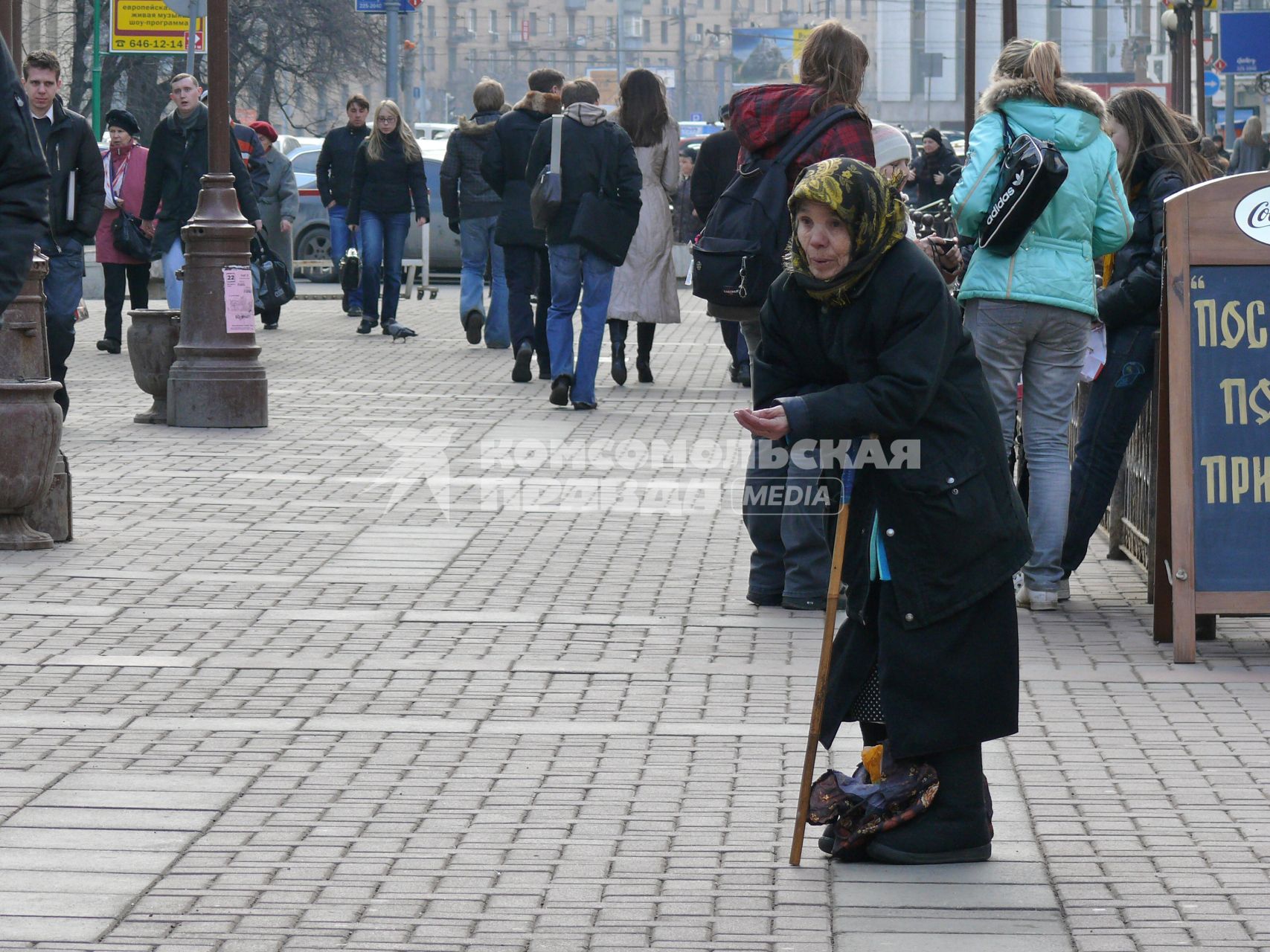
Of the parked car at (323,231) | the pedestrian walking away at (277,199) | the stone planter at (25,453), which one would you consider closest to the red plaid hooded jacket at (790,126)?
the stone planter at (25,453)

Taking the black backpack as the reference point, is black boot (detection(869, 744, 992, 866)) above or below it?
below

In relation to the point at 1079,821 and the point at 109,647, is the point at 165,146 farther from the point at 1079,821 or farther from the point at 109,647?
the point at 1079,821

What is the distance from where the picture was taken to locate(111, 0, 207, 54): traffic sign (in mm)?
28109

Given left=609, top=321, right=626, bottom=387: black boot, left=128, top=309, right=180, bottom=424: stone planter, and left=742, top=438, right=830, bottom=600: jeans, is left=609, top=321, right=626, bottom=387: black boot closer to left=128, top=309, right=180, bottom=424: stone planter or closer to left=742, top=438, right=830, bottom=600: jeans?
left=128, top=309, right=180, bottom=424: stone planter

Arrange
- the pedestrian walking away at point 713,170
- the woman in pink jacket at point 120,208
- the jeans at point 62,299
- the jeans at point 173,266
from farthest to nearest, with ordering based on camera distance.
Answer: the woman in pink jacket at point 120,208
the jeans at point 173,266
the pedestrian walking away at point 713,170
the jeans at point 62,299

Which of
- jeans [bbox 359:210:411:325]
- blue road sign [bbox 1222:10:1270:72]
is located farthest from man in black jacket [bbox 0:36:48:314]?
blue road sign [bbox 1222:10:1270:72]

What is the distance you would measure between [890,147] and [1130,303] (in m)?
1.15

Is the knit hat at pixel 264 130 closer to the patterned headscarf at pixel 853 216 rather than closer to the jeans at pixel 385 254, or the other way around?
the jeans at pixel 385 254

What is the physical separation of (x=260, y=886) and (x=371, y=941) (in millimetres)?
409

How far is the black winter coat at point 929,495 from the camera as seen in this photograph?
4.27m

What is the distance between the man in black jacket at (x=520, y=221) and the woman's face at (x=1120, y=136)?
6.82 meters

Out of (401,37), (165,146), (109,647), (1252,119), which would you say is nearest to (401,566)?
(109,647)

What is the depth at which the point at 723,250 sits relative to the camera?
765 cm

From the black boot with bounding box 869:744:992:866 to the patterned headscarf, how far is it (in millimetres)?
999
